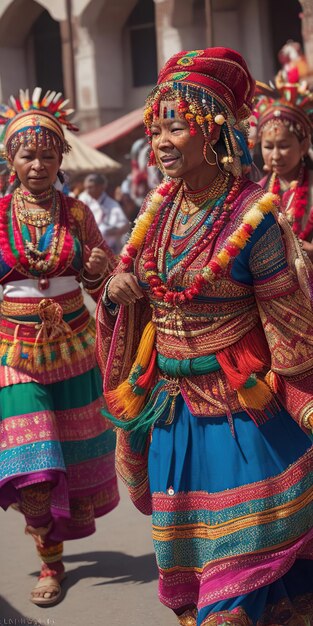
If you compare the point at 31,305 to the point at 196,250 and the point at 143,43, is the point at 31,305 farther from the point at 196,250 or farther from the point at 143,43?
the point at 143,43

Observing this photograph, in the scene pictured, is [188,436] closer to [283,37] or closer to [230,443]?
[230,443]

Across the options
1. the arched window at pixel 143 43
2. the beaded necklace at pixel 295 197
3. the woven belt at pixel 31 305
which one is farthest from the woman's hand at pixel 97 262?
the arched window at pixel 143 43

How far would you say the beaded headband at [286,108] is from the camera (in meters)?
6.86

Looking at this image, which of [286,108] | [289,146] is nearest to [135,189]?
[286,108]

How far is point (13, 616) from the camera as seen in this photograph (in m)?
5.69

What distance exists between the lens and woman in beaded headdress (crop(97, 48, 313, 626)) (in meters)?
4.23

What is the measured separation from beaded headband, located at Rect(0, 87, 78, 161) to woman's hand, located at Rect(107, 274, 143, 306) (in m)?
1.75

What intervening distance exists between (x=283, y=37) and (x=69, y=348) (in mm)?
16671

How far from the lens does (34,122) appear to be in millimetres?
6070

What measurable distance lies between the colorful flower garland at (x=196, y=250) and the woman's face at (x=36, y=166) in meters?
1.48

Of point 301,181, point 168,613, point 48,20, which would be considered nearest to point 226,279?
point 168,613

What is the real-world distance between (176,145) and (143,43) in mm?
21415

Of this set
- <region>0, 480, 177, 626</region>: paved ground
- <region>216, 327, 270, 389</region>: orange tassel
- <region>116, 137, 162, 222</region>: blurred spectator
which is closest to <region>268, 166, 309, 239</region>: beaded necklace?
<region>0, 480, 177, 626</region>: paved ground

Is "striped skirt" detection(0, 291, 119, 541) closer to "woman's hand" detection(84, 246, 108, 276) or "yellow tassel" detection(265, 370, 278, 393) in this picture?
"woman's hand" detection(84, 246, 108, 276)
